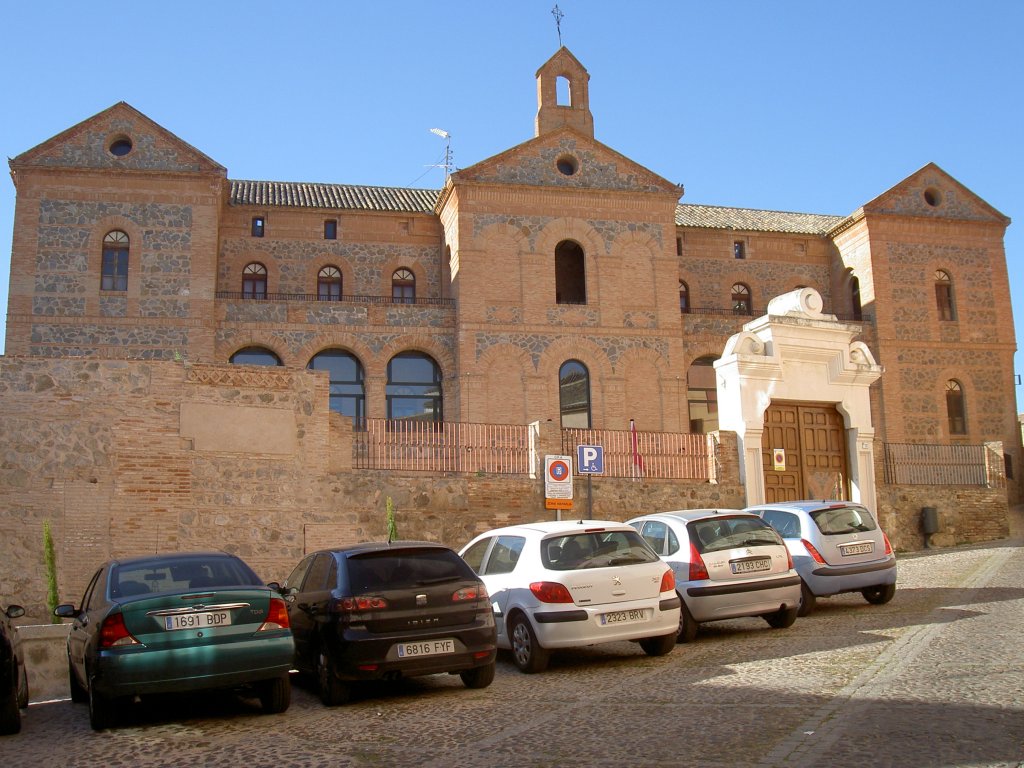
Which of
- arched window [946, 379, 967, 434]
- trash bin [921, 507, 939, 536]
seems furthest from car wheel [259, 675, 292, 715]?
arched window [946, 379, 967, 434]

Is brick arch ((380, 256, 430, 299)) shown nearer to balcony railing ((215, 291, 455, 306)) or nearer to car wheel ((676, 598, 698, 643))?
balcony railing ((215, 291, 455, 306))

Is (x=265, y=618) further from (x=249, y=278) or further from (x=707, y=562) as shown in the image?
(x=249, y=278)

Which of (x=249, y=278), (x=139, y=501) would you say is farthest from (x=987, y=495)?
(x=249, y=278)

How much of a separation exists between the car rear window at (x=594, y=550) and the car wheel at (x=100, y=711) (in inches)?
168

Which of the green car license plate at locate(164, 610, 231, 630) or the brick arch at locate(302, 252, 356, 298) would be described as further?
the brick arch at locate(302, 252, 356, 298)

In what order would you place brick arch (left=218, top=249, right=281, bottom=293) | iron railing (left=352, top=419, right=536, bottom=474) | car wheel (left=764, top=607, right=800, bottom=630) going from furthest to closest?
brick arch (left=218, top=249, right=281, bottom=293)
iron railing (left=352, top=419, right=536, bottom=474)
car wheel (left=764, top=607, right=800, bottom=630)

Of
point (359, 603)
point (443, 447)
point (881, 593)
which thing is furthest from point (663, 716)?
point (443, 447)

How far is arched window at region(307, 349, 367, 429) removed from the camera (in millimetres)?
29078

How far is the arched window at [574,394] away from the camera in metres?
29.5

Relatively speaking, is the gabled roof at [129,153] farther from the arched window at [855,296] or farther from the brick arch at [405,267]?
the arched window at [855,296]

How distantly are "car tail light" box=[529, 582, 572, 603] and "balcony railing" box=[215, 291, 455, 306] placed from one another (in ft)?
67.0

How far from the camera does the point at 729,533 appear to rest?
39.2 ft

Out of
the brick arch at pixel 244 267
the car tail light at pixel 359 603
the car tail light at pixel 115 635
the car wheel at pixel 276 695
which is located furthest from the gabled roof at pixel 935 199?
the car tail light at pixel 115 635

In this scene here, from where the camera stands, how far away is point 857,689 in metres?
7.85
